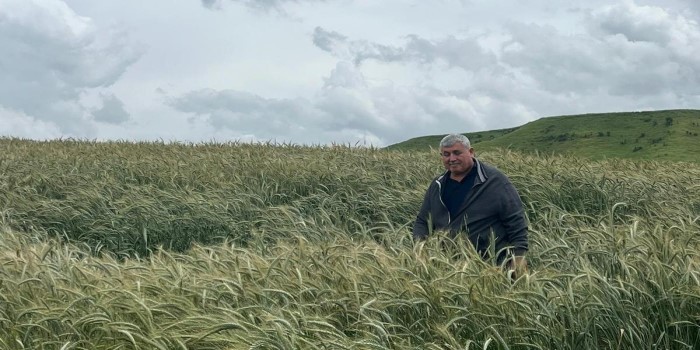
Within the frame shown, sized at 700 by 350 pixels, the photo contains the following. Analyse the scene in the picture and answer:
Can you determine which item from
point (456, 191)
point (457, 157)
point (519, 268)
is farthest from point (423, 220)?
point (519, 268)

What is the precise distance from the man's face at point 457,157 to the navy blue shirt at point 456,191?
0.11 m

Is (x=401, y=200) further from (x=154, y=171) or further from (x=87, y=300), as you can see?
(x=87, y=300)

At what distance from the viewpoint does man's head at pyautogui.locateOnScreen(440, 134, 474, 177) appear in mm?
5836

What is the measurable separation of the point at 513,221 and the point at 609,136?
82.0m

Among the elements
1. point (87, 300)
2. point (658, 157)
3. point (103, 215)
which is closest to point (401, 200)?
point (103, 215)

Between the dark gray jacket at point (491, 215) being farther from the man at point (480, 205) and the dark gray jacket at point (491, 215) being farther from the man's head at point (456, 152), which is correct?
the man's head at point (456, 152)

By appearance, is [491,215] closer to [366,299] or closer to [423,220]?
[423,220]

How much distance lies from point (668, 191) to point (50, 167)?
32.8 ft

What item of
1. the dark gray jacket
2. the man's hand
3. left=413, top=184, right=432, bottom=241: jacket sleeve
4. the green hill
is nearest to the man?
the dark gray jacket

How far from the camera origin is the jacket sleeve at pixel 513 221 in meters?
5.78

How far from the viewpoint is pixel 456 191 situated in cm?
606

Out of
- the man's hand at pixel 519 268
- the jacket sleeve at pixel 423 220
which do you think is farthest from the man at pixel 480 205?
the man's hand at pixel 519 268

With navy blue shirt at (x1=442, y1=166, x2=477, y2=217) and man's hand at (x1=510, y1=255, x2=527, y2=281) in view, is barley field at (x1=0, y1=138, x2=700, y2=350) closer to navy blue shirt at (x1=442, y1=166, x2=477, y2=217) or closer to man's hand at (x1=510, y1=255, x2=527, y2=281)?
man's hand at (x1=510, y1=255, x2=527, y2=281)

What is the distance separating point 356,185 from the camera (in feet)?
34.8
